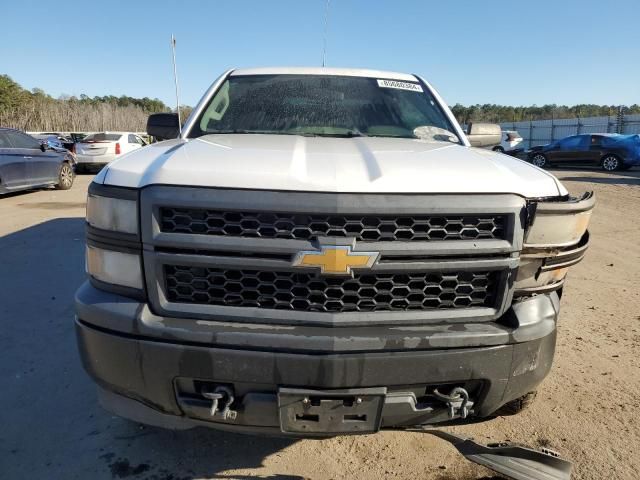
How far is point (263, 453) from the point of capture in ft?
7.93

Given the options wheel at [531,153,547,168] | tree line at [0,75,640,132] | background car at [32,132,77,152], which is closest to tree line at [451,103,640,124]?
tree line at [0,75,640,132]

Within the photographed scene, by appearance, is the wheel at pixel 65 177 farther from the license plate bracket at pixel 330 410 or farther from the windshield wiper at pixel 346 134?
the license plate bracket at pixel 330 410

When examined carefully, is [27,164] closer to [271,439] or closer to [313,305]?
[271,439]

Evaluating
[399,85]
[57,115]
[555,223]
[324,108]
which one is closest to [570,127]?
[399,85]

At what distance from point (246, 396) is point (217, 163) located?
90 cm

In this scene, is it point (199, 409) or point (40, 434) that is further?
point (40, 434)

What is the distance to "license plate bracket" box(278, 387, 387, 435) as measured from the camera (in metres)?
1.72

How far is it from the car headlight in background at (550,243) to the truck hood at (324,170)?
0.31ft

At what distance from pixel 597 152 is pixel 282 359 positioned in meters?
20.2

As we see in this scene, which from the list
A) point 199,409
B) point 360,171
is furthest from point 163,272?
point 360,171

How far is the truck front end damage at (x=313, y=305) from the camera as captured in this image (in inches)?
67.4

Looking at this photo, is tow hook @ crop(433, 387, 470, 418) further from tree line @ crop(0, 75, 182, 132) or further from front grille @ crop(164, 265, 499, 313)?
tree line @ crop(0, 75, 182, 132)

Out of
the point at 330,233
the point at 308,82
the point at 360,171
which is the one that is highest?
the point at 308,82

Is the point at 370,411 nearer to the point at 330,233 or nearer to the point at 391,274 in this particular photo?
the point at 391,274
